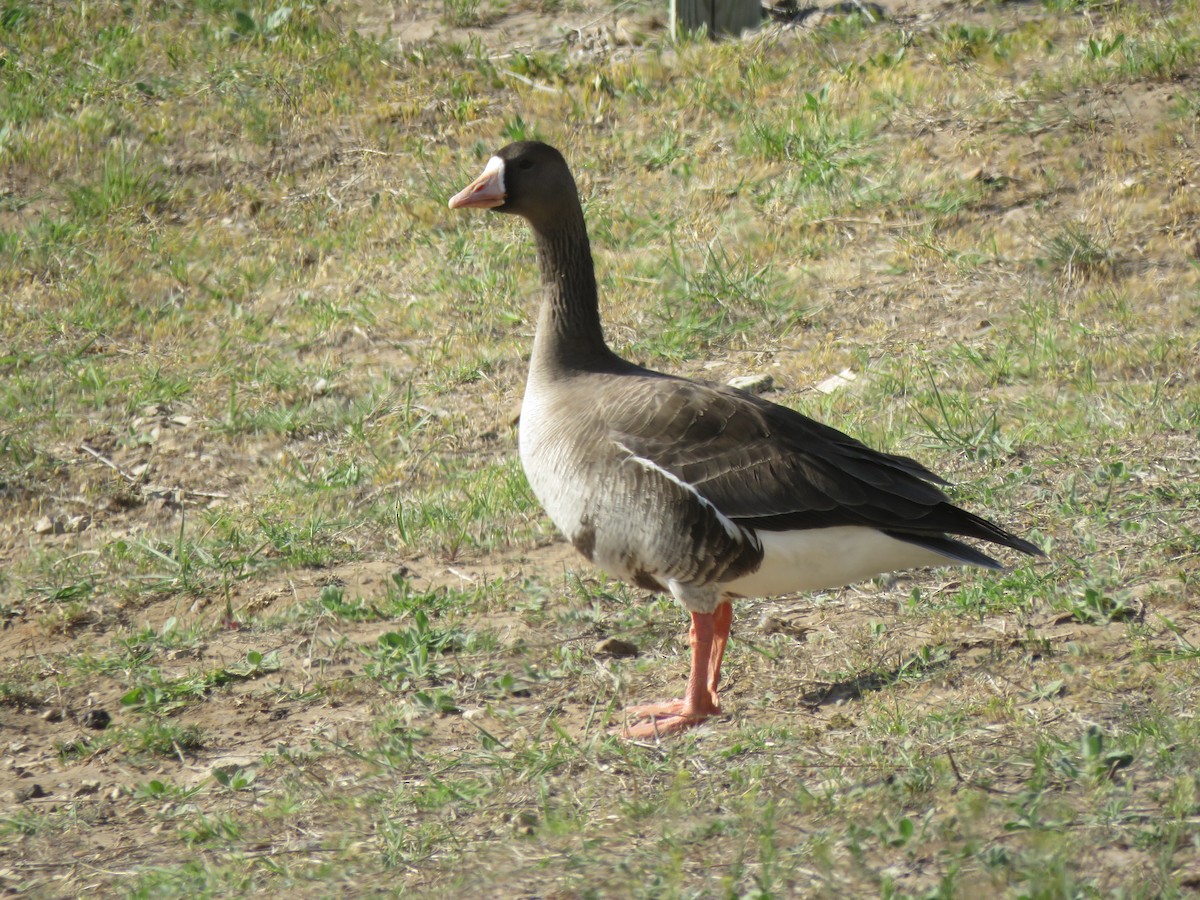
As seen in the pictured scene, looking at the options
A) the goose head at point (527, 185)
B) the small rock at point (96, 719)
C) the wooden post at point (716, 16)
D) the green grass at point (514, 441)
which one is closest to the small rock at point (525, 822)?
the green grass at point (514, 441)

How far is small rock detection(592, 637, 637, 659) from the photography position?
16.7 ft

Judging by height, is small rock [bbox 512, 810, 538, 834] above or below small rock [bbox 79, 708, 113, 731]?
above

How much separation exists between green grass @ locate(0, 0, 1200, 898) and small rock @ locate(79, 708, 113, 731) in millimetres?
50

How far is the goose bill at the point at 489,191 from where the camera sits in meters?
5.48

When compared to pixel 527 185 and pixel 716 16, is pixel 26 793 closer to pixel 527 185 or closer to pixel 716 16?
pixel 527 185

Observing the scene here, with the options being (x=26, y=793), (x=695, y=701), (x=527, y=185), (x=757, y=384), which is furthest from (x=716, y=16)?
(x=26, y=793)

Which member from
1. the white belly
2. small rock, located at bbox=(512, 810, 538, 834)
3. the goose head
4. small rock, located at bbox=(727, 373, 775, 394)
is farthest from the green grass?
the goose head

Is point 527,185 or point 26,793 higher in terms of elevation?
point 527,185

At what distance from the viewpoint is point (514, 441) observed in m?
6.99

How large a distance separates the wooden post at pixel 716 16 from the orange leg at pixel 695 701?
5.81 meters

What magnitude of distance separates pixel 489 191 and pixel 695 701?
7.03ft

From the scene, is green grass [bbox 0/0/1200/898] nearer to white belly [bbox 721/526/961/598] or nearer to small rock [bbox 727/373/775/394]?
small rock [bbox 727/373/775/394]

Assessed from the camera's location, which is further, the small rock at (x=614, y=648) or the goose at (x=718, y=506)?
the small rock at (x=614, y=648)

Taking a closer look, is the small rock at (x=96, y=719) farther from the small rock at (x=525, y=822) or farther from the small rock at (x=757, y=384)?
the small rock at (x=757, y=384)
